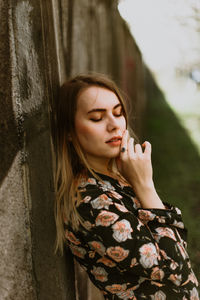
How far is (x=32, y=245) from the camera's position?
1.75m

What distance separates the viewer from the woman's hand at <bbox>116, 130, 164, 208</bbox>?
1.79 meters

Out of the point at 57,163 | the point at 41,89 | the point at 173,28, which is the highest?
the point at 173,28

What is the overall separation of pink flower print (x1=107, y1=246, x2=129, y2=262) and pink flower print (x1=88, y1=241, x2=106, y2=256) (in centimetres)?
4

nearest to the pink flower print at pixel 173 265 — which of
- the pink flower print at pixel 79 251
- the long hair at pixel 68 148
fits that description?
the pink flower print at pixel 79 251

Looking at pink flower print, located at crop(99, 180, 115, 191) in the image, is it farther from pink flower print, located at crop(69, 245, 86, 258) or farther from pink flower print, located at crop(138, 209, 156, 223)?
pink flower print, located at crop(69, 245, 86, 258)

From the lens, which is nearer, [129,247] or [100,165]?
[129,247]

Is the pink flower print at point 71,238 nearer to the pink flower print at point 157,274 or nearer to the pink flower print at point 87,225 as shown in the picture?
the pink flower print at point 87,225

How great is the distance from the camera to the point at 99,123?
187 cm

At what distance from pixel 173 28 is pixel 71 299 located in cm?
905

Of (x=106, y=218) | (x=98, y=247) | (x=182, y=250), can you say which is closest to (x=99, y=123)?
(x=106, y=218)

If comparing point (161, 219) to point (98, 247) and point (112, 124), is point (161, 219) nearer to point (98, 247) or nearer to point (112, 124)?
point (98, 247)

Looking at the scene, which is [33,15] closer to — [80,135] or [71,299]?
[80,135]

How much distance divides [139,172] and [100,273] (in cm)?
52

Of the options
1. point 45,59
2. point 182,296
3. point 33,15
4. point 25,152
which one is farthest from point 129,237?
point 33,15
